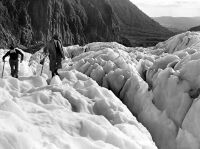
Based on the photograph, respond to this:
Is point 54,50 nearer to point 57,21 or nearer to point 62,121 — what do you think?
point 62,121

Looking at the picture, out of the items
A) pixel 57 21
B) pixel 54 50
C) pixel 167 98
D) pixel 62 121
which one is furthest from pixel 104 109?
pixel 57 21

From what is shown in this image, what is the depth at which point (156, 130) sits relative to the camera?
14844mm

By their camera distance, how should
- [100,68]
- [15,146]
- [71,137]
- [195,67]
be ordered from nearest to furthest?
[15,146], [71,137], [195,67], [100,68]

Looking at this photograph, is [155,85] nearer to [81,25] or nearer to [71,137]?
[71,137]

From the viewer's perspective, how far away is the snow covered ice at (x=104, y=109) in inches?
326

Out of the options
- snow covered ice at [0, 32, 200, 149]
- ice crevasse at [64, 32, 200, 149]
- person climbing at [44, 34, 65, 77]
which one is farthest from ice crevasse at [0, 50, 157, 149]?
ice crevasse at [64, 32, 200, 149]

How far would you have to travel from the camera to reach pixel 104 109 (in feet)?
39.8

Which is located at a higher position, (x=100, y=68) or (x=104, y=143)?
(x=104, y=143)

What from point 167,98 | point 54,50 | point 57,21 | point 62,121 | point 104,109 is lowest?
point 57,21

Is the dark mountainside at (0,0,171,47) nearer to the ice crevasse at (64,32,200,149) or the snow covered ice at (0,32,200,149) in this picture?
the ice crevasse at (64,32,200,149)

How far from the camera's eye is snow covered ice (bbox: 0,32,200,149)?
828 centimetres

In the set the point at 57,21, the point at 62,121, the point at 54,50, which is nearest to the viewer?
the point at 62,121

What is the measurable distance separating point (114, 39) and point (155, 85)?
110933 millimetres

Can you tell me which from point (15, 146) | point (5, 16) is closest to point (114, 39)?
point (5, 16)
